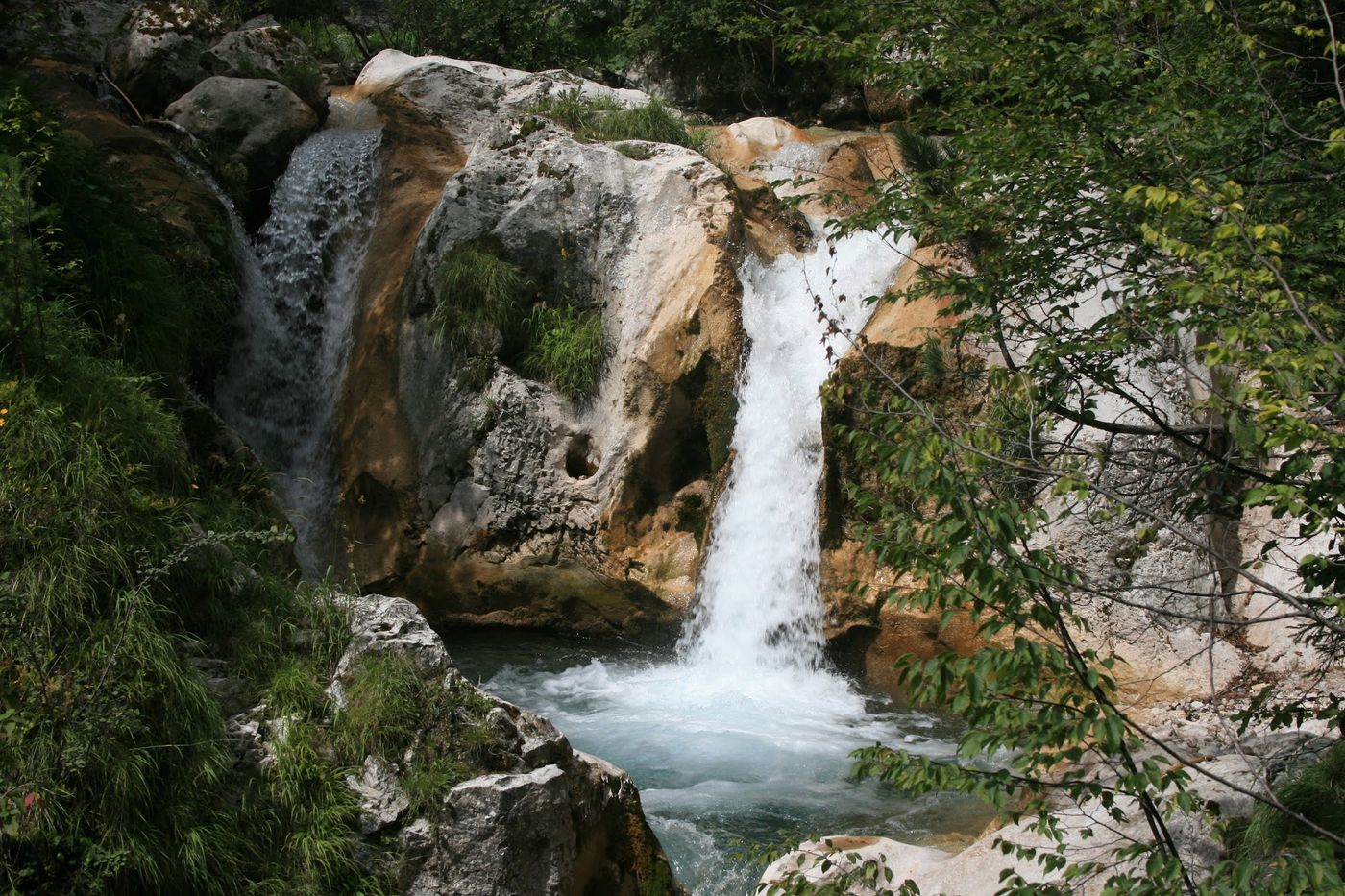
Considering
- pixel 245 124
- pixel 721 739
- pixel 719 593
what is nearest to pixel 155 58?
pixel 245 124

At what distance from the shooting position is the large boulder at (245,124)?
39.2 feet

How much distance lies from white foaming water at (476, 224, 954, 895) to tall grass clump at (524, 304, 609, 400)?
4.67ft

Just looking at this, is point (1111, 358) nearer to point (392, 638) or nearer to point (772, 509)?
point (392, 638)

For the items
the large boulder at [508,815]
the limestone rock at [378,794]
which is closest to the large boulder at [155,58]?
the large boulder at [508,815]

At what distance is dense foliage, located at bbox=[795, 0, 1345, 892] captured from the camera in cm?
263

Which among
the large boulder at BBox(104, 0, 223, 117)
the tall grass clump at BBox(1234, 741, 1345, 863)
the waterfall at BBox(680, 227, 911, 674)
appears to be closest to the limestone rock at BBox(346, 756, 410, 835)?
the tall grass clump at BBox(1234, 741, 1345, 863)

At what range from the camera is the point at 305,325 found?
1094 cm

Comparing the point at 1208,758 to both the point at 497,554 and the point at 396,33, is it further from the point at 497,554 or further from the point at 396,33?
the point at 396,33

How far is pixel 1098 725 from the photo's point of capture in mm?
2447

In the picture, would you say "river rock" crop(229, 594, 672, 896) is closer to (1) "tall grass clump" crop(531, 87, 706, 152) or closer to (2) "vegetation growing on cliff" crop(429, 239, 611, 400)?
(2) "vegetation growing on cliff" crop(429, 239, 611, 400)

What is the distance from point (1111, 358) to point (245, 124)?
1065 centimetres

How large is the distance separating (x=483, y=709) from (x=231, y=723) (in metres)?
1.03

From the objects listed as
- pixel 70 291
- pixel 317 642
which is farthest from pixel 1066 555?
pixel 70 291

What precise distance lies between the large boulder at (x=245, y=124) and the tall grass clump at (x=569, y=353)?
14.2 ft
